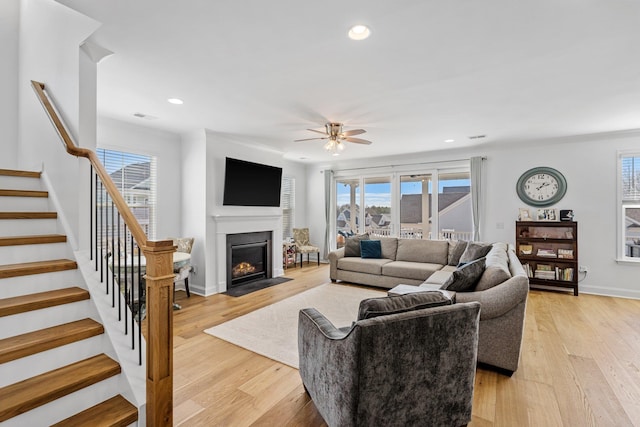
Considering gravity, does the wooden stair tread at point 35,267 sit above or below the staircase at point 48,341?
above

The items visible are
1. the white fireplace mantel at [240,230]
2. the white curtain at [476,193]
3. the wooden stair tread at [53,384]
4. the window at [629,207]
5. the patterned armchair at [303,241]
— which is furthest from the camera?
the patterned armchair at [303,241]

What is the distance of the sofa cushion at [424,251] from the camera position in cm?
542

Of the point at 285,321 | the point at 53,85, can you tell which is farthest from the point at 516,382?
the point at 53,85

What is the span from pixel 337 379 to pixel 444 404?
0.69m

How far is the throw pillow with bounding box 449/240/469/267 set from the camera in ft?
17.1

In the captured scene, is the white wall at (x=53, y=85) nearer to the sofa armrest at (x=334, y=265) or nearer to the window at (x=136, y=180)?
the window at (x=136, y=180)

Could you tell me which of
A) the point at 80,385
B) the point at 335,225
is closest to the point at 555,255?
the point at 335,225

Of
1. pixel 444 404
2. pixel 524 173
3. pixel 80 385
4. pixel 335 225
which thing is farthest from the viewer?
pixel 335 225

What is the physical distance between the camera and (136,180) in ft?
15.2

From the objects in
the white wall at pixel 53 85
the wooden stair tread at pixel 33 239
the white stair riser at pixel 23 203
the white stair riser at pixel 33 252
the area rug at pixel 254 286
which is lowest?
the area rug at pixel 254 286

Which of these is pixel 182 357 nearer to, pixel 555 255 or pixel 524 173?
pixel 555 255

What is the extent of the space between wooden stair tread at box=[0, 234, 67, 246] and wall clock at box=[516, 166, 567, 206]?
6.65m

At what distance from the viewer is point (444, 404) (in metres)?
1.80

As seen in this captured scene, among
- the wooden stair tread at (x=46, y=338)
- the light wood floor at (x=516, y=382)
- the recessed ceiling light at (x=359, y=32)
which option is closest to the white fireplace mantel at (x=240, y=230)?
the light wood floor at (x=516, y=382)
